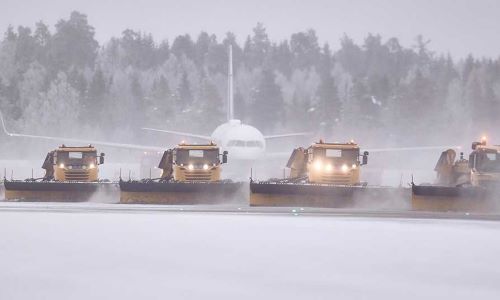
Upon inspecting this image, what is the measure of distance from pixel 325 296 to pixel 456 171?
Answer: 83.9ft

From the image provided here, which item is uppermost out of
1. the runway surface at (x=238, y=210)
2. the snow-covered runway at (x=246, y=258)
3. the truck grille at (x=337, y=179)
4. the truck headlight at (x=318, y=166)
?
the truck headlight at (x=318, y=166)

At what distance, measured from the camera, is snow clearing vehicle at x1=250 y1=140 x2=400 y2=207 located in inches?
1240

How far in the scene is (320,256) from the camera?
55.0ft

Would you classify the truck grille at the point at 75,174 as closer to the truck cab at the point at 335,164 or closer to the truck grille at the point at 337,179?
the truck cab at the point at 335,164

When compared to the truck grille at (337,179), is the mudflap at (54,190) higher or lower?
lower

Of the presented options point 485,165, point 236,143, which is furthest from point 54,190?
point 236,143

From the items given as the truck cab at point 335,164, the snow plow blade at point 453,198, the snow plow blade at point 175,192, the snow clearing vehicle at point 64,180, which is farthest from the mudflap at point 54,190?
the snow plow blade at point 453,198

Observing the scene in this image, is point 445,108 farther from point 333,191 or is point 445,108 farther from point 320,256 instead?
point 320,256

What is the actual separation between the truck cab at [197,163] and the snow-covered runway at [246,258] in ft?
36.1

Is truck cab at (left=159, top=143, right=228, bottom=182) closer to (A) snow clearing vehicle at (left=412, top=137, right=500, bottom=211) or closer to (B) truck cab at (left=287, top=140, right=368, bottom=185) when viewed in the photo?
(B) truck cab at (left=287, top=140, right=368, bottom=185)

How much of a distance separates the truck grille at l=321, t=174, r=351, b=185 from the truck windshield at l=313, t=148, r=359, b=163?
25.8 inches

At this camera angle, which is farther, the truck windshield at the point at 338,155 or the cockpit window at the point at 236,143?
the cockpit window at the point at 236,143

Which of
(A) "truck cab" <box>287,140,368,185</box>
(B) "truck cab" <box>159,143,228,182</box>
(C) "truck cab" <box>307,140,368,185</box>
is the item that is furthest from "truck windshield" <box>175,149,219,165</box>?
(C) "truck cab" <box>307,140,368,185</box>

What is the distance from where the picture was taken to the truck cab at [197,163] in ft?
118
